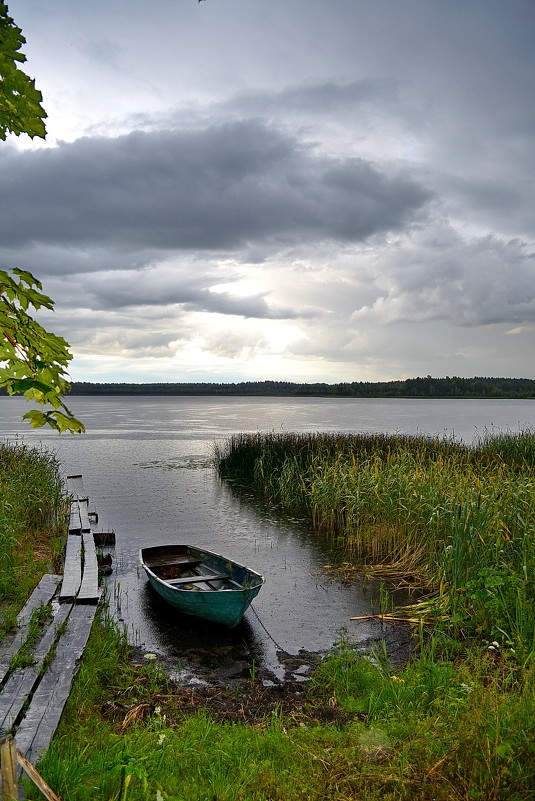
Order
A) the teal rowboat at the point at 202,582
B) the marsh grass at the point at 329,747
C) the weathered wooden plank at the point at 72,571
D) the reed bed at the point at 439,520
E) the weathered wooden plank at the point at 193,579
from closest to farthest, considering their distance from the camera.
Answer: the marsh grass at the point at 329,747 < the reed bed at the point at 439,520 < the weathered wooden plank at the point at 72,571 < the teal rowboat at the point at 202,582 < the weathered wooden plank at the point at 193,579

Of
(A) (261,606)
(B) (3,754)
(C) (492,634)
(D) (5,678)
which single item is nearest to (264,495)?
(A) (261,606)

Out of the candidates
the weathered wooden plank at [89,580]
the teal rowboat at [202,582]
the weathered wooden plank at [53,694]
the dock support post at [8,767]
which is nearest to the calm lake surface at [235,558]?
the teal rowboat at [202,582]

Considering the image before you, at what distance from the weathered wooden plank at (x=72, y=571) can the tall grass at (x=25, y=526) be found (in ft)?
1.49

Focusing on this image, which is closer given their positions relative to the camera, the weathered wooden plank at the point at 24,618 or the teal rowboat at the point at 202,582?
the weathered wooden plank at the point at 24,618

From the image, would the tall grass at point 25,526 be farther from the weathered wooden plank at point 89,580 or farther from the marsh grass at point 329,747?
the marsh grass at point 329,747

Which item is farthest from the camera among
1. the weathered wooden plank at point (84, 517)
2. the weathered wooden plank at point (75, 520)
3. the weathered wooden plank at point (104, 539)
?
the weathered wooden plank at point (104, 539)

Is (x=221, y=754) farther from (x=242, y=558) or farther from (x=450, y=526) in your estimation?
(x=242, y=558)

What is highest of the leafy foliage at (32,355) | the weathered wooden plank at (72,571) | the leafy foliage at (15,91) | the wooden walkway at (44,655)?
the leafy foliage at (15,91)

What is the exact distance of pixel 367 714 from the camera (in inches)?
209

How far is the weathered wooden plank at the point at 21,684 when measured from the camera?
4749 mm

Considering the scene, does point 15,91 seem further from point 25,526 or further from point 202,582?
point 25,526

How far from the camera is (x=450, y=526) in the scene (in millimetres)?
10109

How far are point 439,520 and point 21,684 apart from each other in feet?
24.4

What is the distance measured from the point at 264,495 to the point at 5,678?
15462 mm
